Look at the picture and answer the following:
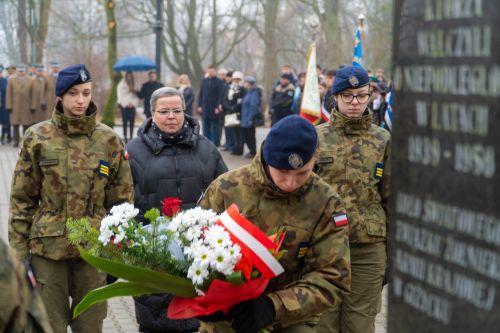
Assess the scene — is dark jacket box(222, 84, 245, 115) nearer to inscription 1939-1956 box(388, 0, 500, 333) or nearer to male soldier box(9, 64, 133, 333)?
male soldier box(9, 64, 133, 333)

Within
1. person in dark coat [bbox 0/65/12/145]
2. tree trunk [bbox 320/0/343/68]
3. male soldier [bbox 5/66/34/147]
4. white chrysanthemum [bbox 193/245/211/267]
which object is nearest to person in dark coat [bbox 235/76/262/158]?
male soldier [bbox 5/66/34/147]

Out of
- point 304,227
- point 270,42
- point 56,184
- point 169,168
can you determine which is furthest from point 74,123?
point 270,42

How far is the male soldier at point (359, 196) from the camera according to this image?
5.92 meters

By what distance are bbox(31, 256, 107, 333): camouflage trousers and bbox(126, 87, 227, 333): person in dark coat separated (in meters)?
0.53

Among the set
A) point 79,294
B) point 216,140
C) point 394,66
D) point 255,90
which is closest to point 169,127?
point 79,294

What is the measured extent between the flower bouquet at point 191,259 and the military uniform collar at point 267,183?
0.84 ft

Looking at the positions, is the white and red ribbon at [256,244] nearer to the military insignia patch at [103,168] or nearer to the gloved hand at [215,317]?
the gloved hand at [215,317]

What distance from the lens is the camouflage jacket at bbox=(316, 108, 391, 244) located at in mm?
5891

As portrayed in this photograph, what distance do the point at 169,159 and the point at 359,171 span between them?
1401 millimetres

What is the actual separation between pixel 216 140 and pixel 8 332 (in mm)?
21489

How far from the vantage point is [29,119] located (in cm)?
2452

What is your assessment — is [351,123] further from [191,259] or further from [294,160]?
[191,259]

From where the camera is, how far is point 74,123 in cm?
585

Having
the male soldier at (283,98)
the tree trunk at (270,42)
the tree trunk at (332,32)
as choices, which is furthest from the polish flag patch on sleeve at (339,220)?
the tree trunk at (270,42)
